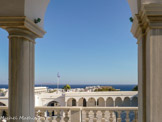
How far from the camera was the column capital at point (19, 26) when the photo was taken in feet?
11.0

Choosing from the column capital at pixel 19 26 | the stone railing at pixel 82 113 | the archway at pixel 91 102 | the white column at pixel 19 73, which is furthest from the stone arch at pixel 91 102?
the column capital at pixel 19 26

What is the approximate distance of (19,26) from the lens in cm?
339

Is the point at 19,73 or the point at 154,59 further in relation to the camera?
the point at 19,73

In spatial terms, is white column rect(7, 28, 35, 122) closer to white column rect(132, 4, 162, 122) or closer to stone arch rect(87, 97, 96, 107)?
white column rect(132, 4, 162, 122)

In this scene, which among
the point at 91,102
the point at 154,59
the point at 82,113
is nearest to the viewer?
the point at 154,59

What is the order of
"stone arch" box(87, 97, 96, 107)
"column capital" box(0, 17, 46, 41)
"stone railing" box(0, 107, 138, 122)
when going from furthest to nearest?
"stone arch" box(87, 97, 96, 107) → "stone railing" box(0, 107, 138, 122) → "column capital" box(0, 17, 46, 41)

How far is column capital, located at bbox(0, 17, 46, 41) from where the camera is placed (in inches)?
132

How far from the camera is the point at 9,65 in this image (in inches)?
138

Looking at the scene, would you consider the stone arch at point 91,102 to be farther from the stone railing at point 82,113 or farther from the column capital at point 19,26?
the column capital at point 19,26

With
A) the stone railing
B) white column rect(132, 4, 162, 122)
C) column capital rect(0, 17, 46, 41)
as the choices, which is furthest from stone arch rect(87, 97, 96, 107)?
white column rect(132, 4, 162, 122)

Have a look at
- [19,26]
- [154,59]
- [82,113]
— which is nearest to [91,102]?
[82,113]

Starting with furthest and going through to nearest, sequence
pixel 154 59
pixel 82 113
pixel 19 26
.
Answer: pixel 82 113 < pixel 19 26 < pixel 154 59

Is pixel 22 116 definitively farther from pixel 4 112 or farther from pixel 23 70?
pixel 4 112

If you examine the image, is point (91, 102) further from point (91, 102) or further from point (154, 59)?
point (154, 59)
